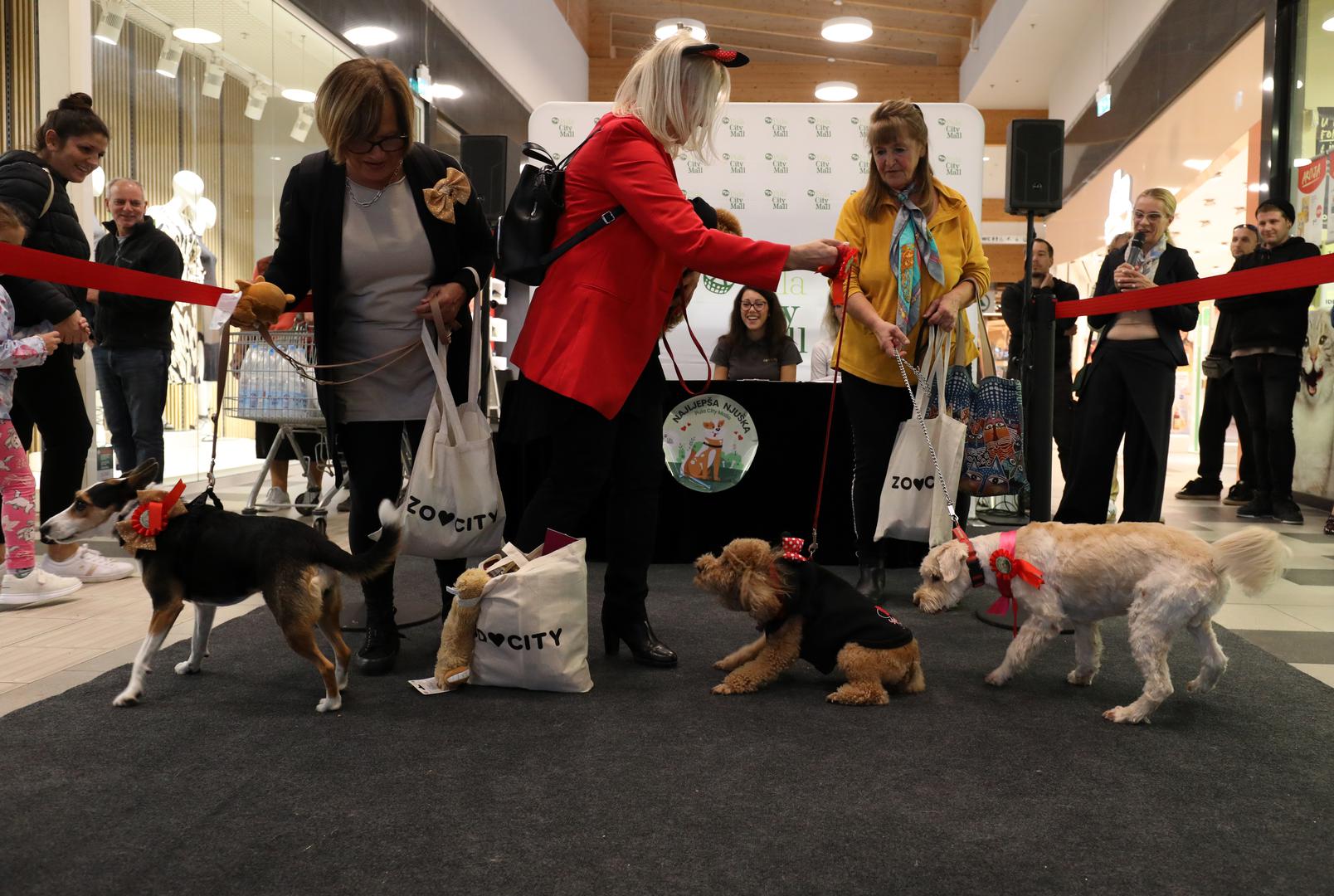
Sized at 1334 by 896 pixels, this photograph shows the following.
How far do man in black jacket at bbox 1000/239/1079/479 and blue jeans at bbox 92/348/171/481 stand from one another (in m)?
4.24

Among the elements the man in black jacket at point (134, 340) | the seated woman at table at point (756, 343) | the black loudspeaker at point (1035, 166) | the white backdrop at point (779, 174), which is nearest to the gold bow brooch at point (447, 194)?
the black loudspeaker at point (1035, 166)

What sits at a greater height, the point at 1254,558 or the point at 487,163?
the point at 487,163

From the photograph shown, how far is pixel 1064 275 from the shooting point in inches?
454

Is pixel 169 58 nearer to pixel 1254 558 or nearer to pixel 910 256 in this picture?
pixel 910 256

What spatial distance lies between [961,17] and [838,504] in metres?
10.2

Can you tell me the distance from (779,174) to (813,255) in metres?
4.89

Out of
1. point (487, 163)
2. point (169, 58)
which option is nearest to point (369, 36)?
point (169, 58)

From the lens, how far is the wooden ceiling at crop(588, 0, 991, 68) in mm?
11695

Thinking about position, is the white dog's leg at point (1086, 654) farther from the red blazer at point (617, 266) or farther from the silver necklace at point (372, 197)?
the silver necklace at point (372, 197)

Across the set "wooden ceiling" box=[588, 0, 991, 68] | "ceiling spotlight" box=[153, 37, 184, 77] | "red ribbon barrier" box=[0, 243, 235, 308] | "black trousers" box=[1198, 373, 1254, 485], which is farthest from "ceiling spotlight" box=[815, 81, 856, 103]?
"red ribbon barrier" box=[0, 243, 235, 308]

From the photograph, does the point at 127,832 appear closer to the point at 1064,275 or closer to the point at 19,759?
the point at 19,759

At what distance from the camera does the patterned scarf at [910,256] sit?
288 cm

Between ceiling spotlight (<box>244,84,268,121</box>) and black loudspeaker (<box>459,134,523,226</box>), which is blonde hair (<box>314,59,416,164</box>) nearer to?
black loudspeaker (<box>459,134,523,226</box>)

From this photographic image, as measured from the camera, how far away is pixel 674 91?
214 centimetres
